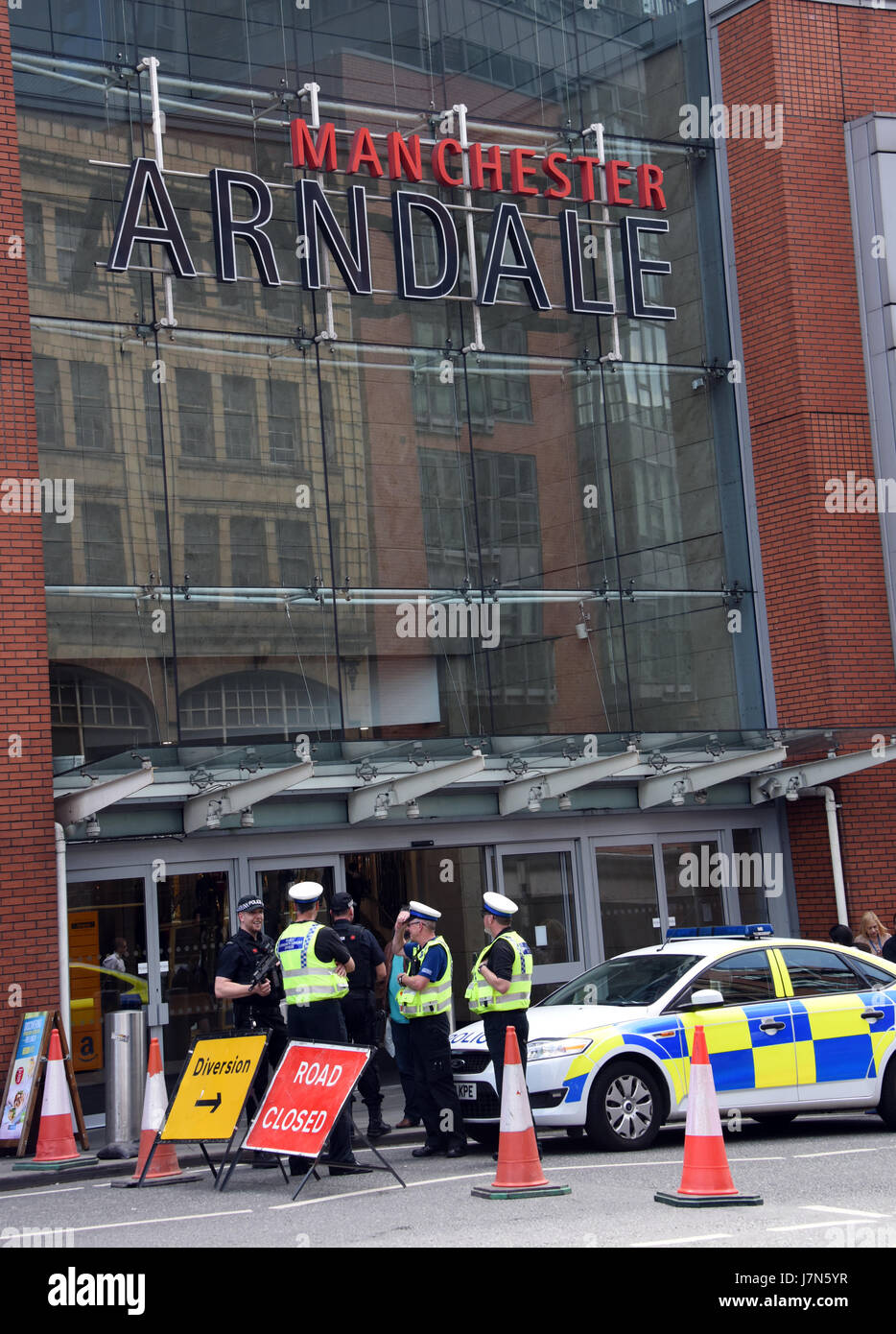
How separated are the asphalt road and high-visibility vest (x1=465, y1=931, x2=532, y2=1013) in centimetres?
108

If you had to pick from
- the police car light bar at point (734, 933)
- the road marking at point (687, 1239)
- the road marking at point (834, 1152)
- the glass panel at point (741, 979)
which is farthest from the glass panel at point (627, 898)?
the road marking at point (687, 1239)

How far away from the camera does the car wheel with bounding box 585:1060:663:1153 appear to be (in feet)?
38.5

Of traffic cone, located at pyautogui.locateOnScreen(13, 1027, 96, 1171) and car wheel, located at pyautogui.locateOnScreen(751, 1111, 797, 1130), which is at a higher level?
traffic cone, located at pyautogui.locateOnScreen(13, 1027, 96, 1171)

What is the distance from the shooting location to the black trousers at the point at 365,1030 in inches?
502

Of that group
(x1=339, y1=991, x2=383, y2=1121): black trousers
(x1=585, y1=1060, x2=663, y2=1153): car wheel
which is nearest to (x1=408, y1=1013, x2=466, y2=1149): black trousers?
(x1=339, y1=991, x2=383, y2=1121): black trousers

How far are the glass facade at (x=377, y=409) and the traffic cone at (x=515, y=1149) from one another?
761cm

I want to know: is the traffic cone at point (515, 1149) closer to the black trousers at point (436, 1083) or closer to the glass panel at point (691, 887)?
the black trousers at point (436, 1083)

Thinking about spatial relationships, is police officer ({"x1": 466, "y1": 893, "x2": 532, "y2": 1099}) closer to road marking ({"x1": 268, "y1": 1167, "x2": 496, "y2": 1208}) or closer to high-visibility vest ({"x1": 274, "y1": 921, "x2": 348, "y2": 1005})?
road marking ({"x1": 268, "y1": 1167, "x2": 496, "y2": 1208})

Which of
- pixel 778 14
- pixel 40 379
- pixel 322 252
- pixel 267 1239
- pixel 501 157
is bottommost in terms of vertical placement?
pixel 267 1239
